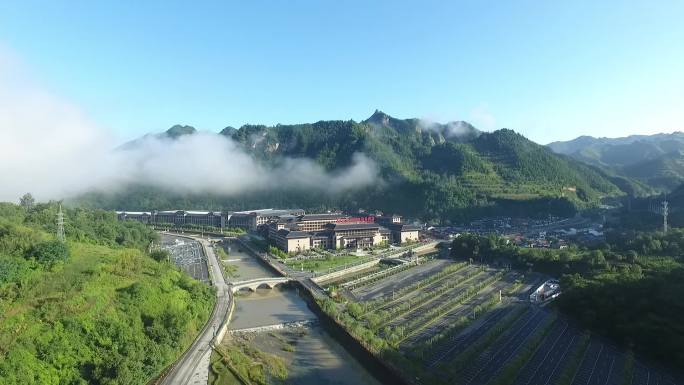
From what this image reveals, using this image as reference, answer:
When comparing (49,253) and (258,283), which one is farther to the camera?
(258,283)

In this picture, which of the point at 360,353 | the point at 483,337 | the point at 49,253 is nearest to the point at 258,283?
the point at 360,353

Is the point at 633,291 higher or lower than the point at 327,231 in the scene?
lower

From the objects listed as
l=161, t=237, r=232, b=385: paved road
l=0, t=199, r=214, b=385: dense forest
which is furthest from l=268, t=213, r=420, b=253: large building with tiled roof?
l=0, t=199, r=214, b=385: dense forest

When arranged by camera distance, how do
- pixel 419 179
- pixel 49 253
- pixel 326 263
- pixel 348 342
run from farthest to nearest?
pixel 419 179 < pixel 326 263 < pixel 348 342 < pixel 49 253

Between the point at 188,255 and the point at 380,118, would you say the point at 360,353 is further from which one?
the point at 380,118

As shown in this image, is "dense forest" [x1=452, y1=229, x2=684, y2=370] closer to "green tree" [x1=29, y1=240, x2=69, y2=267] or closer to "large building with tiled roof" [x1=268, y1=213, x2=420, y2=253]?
"large building with tiled roof" [x1=268, y1=213, x2=420, y2=253]

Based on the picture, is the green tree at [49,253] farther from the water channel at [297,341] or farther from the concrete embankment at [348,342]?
the concrete embankment at [348,342]

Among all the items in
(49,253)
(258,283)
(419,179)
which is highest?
(419,179)
